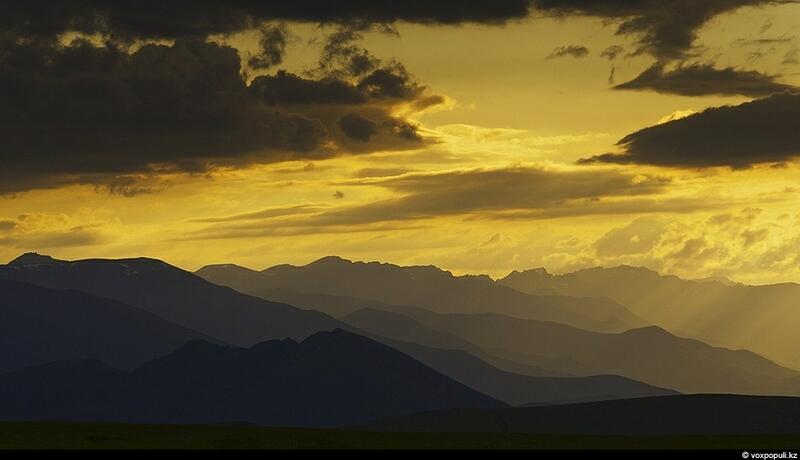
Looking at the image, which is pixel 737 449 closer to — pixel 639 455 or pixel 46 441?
pixel 639 455

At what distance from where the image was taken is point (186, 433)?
171375 millimetres

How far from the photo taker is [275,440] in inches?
6107

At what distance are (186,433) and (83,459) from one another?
142 ft

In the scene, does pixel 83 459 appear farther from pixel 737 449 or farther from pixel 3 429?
pixel 737 449

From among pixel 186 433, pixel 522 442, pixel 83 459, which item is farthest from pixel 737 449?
pixel 83 459

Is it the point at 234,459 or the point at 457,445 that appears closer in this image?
the point at 234,459

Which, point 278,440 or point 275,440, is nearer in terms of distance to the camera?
point 275,440

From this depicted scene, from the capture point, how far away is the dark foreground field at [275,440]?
148 m

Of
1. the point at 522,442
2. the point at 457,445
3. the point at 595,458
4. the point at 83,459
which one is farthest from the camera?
the point at 522,442

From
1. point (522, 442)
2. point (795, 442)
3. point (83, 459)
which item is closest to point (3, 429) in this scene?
point (83, 459)

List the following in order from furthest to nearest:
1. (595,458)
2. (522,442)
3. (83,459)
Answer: (522,442) < (595,458) < (83,459)

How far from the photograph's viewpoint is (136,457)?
130 meters

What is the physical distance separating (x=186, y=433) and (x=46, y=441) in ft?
90.0

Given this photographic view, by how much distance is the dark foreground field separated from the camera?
485 ft
